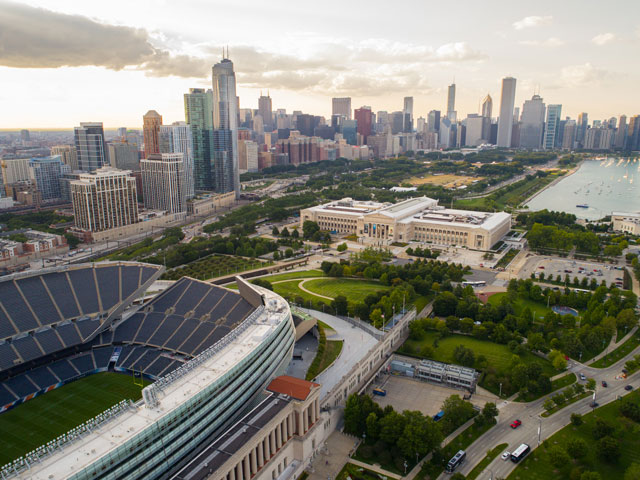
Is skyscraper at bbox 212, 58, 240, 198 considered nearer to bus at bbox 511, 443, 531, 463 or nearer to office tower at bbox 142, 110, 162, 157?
office tower at bbox 142, 110, 162, 157

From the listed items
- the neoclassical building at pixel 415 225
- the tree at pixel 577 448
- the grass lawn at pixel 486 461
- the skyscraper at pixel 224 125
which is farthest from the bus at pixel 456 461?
the skyscraper at pixel 224 125

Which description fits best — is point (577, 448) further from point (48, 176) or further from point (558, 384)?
point (48, 176)

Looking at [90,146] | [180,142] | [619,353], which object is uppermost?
[180,142]

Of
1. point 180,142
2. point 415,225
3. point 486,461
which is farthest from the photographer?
point 180,142

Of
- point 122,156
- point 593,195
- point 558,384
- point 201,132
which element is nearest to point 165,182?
point 201,132

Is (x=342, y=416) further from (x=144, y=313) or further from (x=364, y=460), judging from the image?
(x=144, y=313)

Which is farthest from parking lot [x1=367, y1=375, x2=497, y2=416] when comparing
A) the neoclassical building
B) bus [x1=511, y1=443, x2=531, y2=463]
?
the neoclassical building

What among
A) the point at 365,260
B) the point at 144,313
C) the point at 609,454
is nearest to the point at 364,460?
the point at 609,454
